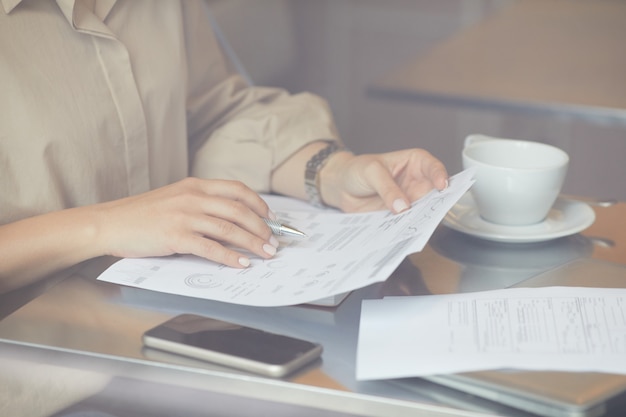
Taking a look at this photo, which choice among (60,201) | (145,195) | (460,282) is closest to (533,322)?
(460,282)

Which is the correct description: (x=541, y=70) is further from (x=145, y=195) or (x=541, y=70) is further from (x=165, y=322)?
(x=165, y=322)

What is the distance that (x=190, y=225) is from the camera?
2.84 ft

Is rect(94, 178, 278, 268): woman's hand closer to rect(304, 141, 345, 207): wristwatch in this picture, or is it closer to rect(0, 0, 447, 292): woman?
rect(0, 0, 447, 292): woman

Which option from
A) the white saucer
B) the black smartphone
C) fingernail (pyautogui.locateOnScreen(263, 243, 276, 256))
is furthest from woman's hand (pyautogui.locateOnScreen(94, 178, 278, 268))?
the white saucer

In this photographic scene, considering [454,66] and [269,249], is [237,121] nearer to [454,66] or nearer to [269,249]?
[269,249]

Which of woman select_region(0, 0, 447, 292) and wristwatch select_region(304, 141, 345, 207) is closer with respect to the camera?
woman select_region(0, 0, 447, 292)

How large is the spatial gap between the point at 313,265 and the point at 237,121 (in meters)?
0.43

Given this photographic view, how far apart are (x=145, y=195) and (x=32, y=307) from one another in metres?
0.16

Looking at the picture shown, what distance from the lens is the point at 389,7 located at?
3.76m

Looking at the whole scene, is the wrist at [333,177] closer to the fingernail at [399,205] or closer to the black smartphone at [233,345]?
the fingernail at [399,205]

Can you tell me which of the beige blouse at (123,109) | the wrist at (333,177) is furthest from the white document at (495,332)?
the beige blouse at (123,109)

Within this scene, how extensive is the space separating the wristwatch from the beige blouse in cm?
4

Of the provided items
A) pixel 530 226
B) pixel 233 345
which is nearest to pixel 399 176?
pixel 530 226

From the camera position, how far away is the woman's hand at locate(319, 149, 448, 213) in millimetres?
939
